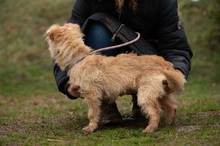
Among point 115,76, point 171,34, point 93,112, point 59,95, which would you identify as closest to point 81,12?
point 171,34

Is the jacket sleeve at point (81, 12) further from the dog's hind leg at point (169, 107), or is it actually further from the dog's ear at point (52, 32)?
the dog's hind leg at point (169, 107)

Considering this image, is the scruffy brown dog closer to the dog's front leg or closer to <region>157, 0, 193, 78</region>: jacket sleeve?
the dog's front leg

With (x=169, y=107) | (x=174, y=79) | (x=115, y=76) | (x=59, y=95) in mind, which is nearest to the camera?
(x=174, y=79)

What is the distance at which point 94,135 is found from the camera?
4254 millimetres

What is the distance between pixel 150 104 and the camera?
13.8 feet

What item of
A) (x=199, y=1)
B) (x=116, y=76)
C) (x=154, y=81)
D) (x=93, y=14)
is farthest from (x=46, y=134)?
(x=199, y=1)

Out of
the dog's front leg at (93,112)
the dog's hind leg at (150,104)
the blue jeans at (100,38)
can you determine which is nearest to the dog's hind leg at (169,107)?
the dog's hind leg at (150,104)

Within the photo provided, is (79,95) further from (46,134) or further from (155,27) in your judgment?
(155,27)

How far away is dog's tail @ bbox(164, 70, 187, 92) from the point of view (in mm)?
4180

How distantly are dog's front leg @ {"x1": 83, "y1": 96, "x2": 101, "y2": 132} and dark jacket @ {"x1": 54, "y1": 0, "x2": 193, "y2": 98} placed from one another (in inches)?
21.1

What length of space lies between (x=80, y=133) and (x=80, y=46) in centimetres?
83

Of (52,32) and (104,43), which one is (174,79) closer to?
(104,43)

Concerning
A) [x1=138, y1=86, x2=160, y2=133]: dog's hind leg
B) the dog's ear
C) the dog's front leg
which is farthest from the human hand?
[x1=138, y1=86, x2=160, y2=133]: dog's hind leg

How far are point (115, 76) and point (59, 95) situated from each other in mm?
4202
